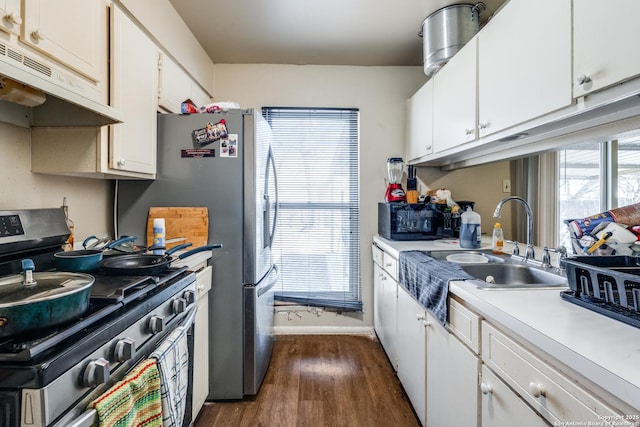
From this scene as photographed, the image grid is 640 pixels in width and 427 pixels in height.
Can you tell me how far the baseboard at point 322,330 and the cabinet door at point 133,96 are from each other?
5.72ft

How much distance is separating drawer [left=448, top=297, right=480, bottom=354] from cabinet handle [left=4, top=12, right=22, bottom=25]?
1672mm

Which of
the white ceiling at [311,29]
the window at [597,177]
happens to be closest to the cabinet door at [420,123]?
the white ceiling at [311,29]

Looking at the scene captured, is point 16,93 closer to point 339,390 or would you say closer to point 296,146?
point 296,146

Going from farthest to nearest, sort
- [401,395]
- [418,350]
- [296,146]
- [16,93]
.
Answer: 1. [296,146]
2. [401,395]
3. [418,350]
4. [16,93]

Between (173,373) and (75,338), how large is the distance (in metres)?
0.45

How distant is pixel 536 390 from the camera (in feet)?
2.50

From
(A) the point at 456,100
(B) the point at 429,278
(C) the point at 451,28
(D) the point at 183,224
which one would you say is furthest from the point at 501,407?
(C) the point at 451,28

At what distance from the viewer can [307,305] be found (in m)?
2.76

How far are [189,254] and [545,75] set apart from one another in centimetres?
165

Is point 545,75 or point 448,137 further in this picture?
point 448,137

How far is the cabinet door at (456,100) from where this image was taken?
1.63m

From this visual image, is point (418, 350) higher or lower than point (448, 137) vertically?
lower

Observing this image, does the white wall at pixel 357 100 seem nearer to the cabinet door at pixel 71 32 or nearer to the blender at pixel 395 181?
the blender at pixel 395 181

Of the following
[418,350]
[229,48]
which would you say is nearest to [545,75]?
[418,350]
